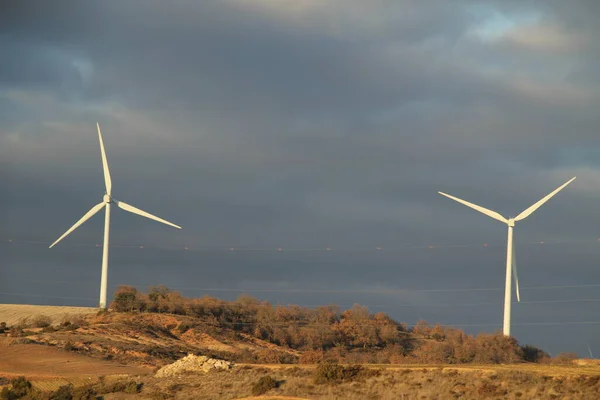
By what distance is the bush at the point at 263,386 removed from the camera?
67625 mm

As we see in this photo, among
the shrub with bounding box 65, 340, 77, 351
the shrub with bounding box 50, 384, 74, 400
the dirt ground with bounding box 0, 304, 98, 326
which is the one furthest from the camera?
the dirt ground with bounding box 0, 304, 98, 326

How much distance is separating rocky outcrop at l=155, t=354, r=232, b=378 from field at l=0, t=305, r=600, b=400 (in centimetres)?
91

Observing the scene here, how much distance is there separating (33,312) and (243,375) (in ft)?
272

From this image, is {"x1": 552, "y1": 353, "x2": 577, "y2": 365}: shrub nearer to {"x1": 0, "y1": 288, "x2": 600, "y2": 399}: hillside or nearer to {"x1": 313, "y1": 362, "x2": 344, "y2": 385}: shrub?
{"x1": 0, "y1": 288, "x2": 600, "y2": 399}: hillside

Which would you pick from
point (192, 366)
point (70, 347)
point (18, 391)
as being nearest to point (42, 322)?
point (70, 347)

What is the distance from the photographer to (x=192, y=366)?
7712 cm

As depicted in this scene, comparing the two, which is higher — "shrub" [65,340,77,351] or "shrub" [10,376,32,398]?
"shrub" [65,340,77,351]

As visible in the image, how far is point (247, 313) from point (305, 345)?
19.1m

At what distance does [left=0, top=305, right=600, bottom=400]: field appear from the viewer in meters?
61.7

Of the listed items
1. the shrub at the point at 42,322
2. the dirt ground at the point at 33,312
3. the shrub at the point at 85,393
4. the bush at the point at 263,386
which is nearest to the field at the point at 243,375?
the bush at the point at 263,386

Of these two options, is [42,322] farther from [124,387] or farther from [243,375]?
[243,375]

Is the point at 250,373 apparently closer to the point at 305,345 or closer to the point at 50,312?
the point at 305,345

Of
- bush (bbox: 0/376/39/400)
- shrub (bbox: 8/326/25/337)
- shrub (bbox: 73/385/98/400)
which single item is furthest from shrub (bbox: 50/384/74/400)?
shrub (bbox: 8/326/25/337)

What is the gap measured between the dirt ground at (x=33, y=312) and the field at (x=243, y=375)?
2517 centimetres
